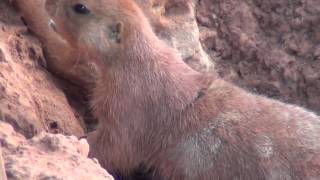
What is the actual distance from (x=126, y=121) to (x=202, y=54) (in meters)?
1.55

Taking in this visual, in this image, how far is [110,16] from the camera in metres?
5.14

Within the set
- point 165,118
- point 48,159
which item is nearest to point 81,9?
point 165,118

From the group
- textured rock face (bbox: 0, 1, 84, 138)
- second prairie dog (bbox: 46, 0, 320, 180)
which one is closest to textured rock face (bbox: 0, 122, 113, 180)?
textured rock face (bbox: 0, 1, 84, 138)

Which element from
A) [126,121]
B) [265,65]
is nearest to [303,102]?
[265,65]

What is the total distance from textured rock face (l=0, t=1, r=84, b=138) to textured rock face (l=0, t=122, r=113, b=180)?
2.59 ft

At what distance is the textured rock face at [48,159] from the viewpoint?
11.5ft

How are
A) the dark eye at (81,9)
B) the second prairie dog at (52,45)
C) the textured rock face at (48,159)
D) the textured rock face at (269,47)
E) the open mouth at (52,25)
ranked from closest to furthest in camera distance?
the textured rock face at (48,159)
the dark eye at (81,9)
the open mouth at (52,25)
the second prairie dog at (52,45)
the textured rock face at (269,47)

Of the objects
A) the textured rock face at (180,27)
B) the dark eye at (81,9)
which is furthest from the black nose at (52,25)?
the textured rock face at (180,27)

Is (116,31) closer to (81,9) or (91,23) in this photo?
(91,23)

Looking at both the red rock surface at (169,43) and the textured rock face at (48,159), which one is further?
the red rock surface at (169,43)

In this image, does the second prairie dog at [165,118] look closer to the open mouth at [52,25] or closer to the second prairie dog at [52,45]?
the open mouth at [52,25]

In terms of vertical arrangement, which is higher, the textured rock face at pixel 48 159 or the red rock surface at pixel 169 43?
the textured rock face at pixel 48 159

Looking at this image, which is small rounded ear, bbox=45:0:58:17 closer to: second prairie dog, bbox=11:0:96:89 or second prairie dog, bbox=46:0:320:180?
second prairie dog, bbox=46:0:320:180

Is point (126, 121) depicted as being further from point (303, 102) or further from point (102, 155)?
point (303, 102)
